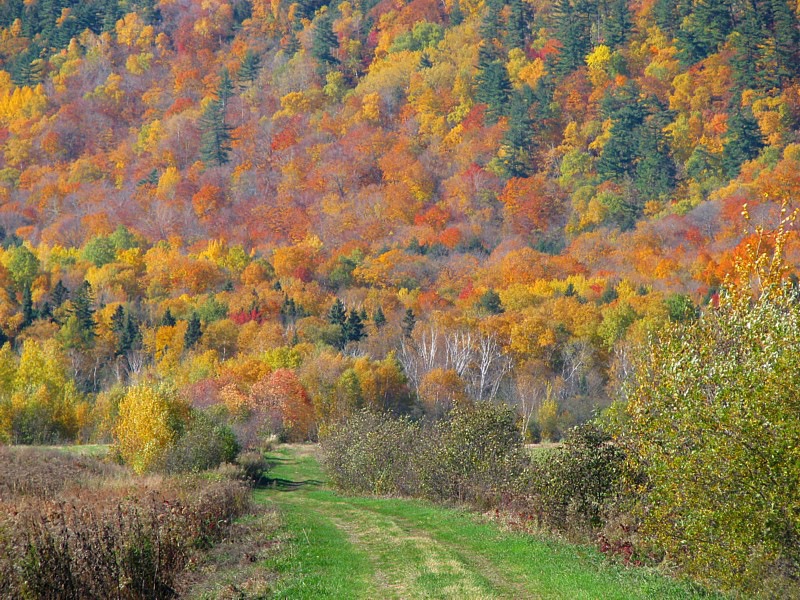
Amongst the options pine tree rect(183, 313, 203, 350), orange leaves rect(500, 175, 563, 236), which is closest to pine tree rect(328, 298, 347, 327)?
pine tree rect(183, 313, 203, 350)

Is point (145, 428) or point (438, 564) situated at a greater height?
point (438, 564)

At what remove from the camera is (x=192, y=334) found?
97438 millimetres

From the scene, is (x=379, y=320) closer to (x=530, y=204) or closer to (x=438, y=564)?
(x=530, y=204)

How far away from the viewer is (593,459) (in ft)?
71.7

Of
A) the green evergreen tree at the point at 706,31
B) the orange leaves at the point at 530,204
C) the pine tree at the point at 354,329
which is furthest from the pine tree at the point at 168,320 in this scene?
the green evergreen tree at the point at 706,31

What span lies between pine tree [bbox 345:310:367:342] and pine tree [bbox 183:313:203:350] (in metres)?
16.7

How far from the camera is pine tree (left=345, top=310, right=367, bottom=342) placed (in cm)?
9869

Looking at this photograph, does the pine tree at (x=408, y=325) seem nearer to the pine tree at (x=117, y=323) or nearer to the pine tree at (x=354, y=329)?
the pine tree at (x=354, y=329)

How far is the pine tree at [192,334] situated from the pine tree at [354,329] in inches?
658

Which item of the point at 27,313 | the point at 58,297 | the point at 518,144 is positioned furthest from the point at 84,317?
Answer: the point at 518,144

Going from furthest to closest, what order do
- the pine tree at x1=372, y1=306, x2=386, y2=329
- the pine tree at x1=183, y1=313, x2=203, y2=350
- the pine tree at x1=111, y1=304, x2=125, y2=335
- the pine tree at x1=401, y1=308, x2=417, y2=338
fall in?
the pine tree at x1=372, y1=306, x2=386, y2=329 → the pine tree at x1=401, y1=308, x2=417, y2=338 → the pine tree at x1=111, y1=304, x2=125, y2=335 → the pine tree at x1=183, y1=313, x2=203, y2=350

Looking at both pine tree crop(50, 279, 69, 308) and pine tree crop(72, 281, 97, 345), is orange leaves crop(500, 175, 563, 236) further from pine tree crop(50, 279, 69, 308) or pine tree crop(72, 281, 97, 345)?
pine tree crop(72, 281, 97, 345)

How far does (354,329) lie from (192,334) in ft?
59.6

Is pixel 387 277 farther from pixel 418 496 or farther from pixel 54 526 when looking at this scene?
pixel 54 526
